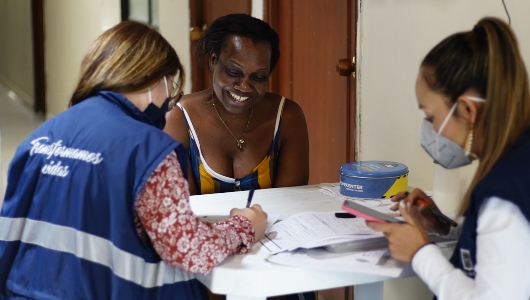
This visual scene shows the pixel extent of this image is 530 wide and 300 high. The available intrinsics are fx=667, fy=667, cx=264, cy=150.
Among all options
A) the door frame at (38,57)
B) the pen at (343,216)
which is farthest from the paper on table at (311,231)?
the door frame at (38,57)

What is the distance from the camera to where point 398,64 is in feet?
7.09

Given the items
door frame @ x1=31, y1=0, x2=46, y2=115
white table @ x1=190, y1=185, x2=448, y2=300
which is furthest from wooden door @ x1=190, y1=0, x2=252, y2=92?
door frame @ x1=31, y1=0, x2=46, y2=115

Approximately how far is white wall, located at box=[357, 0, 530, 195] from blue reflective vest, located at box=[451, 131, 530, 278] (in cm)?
68

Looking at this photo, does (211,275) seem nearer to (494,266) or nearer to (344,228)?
(344,228)

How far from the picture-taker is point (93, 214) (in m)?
1.25

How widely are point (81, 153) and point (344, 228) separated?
0.55 m

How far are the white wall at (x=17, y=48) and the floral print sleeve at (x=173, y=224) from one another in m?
6.28

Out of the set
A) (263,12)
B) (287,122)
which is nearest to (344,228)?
(287,122)

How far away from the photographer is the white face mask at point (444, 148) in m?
1.22

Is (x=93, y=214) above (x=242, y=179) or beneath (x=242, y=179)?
above

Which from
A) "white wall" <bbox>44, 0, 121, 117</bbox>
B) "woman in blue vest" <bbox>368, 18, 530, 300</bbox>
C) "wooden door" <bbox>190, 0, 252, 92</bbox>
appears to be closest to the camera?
"woman in blue vest" <bbox>368, 18, 530, 300</bbox>

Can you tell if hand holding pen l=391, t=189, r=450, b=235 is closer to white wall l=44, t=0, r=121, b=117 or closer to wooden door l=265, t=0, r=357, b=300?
wooden door l=265, t=0, r=357, b=300

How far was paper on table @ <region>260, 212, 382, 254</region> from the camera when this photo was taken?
131 cm

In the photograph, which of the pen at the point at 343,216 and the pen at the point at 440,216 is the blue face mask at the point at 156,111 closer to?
the pen at the point at 343,216
